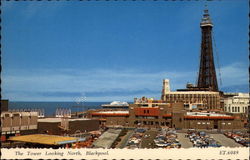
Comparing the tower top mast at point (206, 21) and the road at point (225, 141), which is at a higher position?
the tower top mast at point (206, 21)

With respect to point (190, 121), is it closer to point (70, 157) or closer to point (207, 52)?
point (70, 157)

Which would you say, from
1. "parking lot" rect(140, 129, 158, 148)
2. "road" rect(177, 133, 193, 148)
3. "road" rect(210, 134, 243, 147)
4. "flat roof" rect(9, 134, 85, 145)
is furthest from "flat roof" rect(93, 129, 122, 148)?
"road" rect(210, 134, 243, 147)

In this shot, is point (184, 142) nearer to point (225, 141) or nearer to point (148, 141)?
point (148, 141)

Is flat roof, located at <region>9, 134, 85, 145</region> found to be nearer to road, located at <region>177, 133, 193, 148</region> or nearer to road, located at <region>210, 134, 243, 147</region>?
road, located at <region>177, 133, 193, 148</region>

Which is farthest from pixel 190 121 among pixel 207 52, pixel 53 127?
pixel 207 52

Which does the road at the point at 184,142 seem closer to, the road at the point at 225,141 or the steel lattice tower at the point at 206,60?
the road at the point at 225,141

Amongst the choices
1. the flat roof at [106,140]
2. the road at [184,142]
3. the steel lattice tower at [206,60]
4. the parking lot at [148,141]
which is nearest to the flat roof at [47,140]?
the flat roof at [106,140]

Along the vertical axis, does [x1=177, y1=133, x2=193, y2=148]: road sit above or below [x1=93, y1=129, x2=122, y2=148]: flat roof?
below

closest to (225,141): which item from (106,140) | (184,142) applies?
(184,142)
